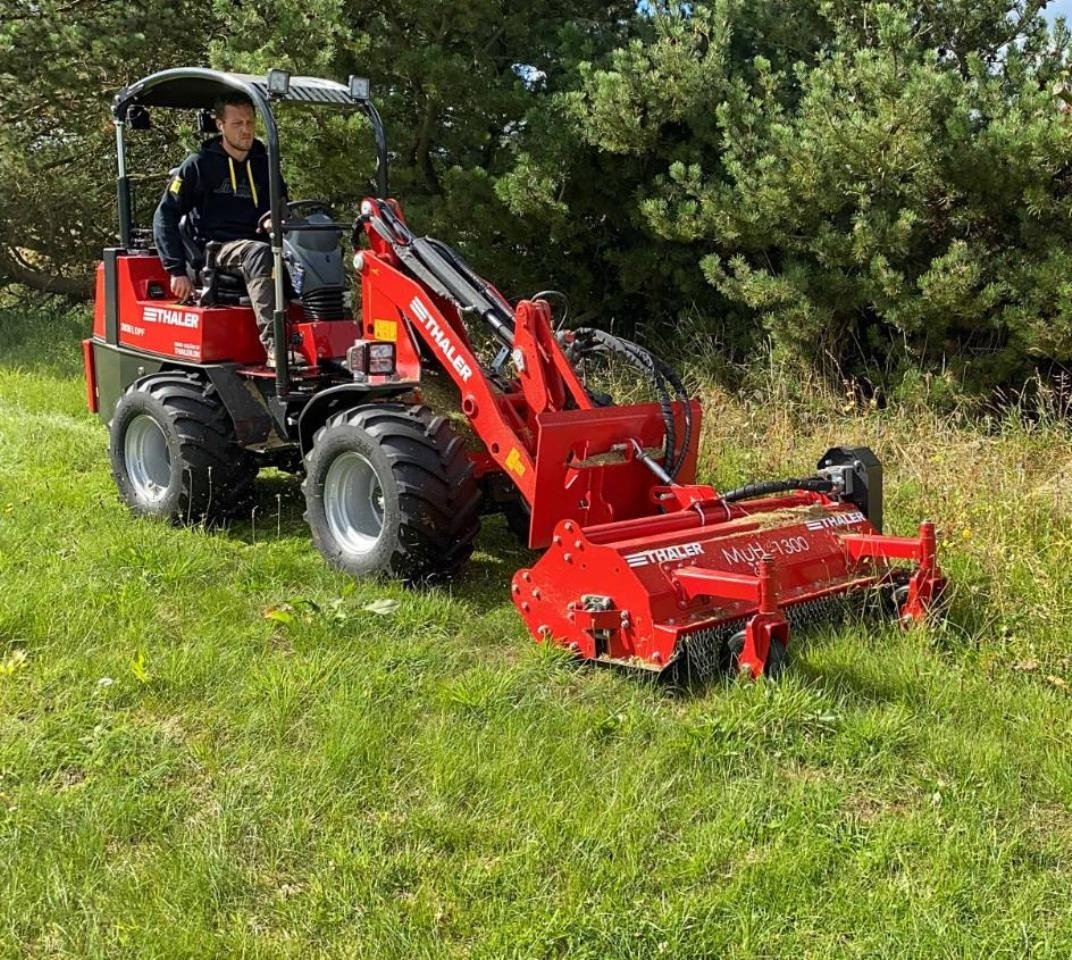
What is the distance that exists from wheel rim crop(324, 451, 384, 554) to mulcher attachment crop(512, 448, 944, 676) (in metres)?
1.15

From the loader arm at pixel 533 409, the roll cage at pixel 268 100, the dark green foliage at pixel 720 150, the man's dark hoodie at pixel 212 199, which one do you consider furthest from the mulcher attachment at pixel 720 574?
the man's dark hoodie at pixel 212 199

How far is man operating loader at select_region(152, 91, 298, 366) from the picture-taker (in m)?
6.15

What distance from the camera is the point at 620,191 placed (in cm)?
895

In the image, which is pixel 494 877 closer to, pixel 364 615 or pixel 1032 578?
pixel 364 615

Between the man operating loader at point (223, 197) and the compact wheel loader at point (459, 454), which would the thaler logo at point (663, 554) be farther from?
the man operating loader at point (223, 197)

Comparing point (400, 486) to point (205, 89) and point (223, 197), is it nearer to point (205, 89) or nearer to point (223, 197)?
point (223, 197)

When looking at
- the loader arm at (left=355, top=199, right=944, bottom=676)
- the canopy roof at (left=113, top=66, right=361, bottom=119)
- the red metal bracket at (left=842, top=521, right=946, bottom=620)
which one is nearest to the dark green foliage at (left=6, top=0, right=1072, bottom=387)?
the canopy roof at (left=113, top=66, right=361, bottom=119)

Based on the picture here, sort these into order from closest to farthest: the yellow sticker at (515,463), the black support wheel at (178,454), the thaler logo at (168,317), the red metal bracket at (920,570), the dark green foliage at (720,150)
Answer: the red metal bracket at (920,570)
the yellow sticker at (515,463)
the black support wheel at (178,454)
the thaler logo at (168,317)
the dark green foliage at (720,150)

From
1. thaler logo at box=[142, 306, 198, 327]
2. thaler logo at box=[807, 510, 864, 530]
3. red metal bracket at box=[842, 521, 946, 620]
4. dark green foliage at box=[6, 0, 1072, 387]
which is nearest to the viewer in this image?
red metal bracket at box=[842, 521, 946, 620]

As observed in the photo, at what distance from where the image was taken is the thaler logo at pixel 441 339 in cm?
497

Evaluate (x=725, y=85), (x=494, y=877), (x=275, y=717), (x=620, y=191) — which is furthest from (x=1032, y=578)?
(x=620, y=191)

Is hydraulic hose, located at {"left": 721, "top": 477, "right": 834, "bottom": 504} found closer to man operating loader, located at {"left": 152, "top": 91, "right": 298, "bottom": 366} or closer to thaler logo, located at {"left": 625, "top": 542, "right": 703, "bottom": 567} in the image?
thaler logo, located at {"left": 625, "top": 542, "right": 703, "bottom": 567}

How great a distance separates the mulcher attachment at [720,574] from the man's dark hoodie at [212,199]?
312cm

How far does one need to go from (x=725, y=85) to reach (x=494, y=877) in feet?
20.9
